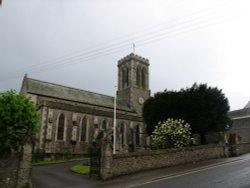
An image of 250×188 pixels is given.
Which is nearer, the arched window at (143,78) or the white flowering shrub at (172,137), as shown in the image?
the white flowering shrub at (172,137)

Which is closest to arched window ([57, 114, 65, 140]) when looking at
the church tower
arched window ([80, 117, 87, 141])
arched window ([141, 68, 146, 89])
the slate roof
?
arched window ([80, 117, 87, 141])

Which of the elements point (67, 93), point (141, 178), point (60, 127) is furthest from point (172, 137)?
point (67, 93)

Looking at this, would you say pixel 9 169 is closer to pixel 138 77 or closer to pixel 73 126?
pixel 73 126

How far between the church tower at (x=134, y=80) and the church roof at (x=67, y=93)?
2.38 m

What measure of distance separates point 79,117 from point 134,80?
19.9 metres

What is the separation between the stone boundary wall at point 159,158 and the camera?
1869 centimetres

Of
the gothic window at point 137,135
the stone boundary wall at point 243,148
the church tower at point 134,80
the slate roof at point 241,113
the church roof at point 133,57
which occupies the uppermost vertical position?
the church roof at point 133,57

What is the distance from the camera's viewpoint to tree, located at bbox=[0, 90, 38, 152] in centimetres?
2348

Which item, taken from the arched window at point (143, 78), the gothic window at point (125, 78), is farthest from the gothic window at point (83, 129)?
the arched window at point (143, 78)

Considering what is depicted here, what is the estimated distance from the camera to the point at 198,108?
35.6 meters

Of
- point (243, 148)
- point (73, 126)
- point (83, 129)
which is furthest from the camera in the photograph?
point (83, 129)

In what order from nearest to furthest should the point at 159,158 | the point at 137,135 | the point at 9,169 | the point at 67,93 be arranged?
the point at 9,169 → the point at 159,158 → the point at 67,93 → the point at 137,135

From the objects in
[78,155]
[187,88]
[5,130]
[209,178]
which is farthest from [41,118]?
[209,178]

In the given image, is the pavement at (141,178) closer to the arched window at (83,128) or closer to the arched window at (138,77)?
the arched window at (83,128)
